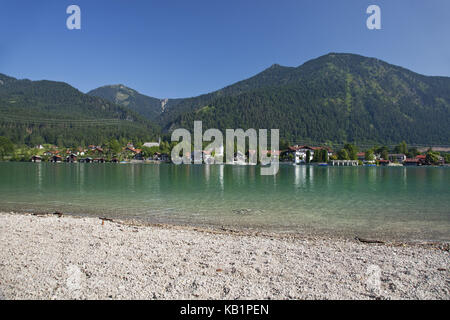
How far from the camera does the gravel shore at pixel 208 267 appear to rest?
5.91 m

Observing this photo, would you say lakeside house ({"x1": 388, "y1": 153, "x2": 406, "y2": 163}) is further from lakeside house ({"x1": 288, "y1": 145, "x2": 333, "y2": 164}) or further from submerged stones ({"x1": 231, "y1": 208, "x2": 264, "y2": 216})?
submerged stones ({"x1": 231, "y1": 208, "x2": 264, "y2": 216})

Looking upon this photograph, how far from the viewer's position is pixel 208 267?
7.36 metres

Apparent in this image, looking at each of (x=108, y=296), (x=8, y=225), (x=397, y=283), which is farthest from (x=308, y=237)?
(x=8, y=225)

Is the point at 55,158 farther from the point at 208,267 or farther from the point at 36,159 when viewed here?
the point at 208,267

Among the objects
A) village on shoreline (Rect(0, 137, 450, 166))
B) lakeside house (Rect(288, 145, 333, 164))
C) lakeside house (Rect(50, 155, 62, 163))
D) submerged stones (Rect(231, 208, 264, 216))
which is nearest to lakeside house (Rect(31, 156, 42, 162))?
village on shoreline (Rect(0, 137, 450, 166))

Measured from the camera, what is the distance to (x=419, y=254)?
906cm

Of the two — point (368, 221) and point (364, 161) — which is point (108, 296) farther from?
point (364, 161)

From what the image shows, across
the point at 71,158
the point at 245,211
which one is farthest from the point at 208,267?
the point at 71,158

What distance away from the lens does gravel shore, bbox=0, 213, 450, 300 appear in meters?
5.91

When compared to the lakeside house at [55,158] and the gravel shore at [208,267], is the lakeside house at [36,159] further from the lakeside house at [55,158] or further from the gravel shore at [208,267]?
the gravel shore at [208,267]

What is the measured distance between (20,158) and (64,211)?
161 metres

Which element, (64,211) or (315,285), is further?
(64,211)
